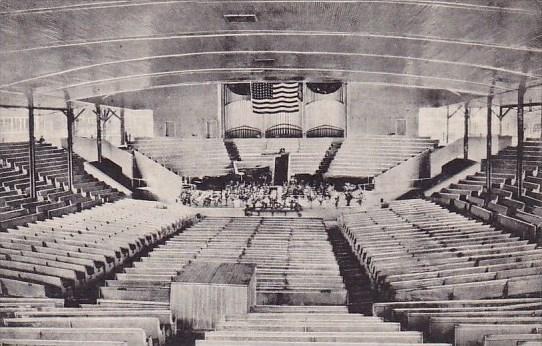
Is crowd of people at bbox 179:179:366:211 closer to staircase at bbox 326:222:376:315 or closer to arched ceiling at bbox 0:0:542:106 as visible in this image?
staircase at bbox 326:222:376:315

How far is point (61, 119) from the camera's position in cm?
2216

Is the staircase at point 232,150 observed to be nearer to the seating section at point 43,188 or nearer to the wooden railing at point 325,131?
the wooden railing at point 325,131

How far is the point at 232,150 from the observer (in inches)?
793

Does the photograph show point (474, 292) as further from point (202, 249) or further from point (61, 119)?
point (61, 119)

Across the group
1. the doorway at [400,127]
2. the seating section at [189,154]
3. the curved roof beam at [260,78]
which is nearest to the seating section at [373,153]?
the doorway at [400,127]

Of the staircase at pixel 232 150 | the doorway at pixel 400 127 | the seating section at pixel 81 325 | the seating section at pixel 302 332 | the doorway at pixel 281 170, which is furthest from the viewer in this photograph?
the doorway at pixel 400 127

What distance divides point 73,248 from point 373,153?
13256mm

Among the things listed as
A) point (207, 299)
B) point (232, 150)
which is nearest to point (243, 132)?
point (232, 150)

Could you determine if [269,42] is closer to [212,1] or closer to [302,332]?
[212,1]

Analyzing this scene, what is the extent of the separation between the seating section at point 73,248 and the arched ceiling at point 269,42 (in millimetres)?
3148

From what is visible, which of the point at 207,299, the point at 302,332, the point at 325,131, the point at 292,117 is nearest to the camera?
the point at 302,332

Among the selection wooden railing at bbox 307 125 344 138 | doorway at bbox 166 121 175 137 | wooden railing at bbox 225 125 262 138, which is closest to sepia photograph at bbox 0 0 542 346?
wooden railing at bbox 307 125 344 138

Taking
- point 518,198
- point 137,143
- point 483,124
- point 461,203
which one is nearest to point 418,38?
point 518,198

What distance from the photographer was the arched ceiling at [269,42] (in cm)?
557
